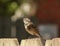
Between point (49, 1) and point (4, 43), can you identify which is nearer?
point (4, 43)

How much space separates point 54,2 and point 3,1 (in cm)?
46

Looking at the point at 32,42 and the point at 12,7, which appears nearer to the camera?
the point at 32,42

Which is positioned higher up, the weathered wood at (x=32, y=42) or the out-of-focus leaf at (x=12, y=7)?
the out-of-focus leaf at (x=12, y=7)

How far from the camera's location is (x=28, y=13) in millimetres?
1573

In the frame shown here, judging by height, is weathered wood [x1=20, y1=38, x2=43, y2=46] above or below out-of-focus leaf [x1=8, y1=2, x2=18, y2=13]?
below

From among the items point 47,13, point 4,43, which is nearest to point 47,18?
point 47,13

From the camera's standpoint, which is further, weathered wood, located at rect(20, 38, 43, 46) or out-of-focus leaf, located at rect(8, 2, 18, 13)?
out-of-focus leaf, located at rect(8, 2, 18, 13)

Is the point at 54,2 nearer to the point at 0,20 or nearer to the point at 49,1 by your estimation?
the point at 49,1

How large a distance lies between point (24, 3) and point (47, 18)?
29 centimetres

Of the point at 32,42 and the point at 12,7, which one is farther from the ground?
the point at 12,7

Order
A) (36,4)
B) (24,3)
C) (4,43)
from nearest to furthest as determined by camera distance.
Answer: (4,43), (24,3), (36,4)

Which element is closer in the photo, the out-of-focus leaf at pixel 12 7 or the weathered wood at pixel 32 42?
the weathered wood at pixel 32 42

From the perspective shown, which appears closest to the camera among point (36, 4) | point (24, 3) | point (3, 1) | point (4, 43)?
point (4, 43)

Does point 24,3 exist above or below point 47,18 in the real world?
above
